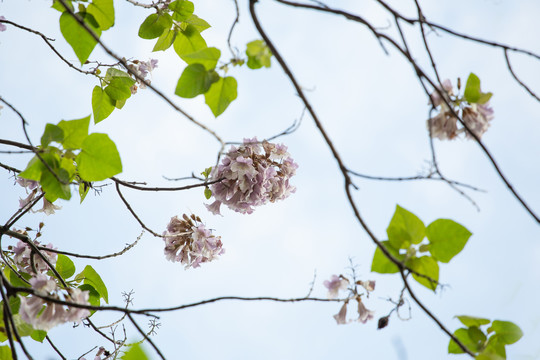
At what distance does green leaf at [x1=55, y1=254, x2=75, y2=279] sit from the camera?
1.49m

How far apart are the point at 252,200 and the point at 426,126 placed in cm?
63

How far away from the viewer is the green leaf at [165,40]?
4.92 feet

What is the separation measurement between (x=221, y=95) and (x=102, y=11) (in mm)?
469

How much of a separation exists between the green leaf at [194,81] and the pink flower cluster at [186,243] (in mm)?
716

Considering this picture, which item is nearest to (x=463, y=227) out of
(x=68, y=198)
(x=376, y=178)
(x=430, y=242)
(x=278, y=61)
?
(x=430, y=242)

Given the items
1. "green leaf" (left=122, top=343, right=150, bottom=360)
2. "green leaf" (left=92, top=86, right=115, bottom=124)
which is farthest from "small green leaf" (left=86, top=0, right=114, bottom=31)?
"green leaf" (left=122, top=343, right=150, bottom=360)

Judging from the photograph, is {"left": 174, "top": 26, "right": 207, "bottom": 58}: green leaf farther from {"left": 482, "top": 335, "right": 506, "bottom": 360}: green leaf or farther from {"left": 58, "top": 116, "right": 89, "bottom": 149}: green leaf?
{"left": 482, "top": 335, "right": 506, "bottom": 360}: green leaf

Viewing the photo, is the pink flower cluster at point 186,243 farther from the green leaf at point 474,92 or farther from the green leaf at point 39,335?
the green leaf at point 474,92

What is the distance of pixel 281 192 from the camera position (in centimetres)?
154

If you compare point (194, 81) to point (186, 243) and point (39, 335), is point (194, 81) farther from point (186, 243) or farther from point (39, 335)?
point (39, 335)

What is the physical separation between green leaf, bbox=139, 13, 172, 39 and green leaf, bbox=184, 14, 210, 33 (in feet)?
0.21

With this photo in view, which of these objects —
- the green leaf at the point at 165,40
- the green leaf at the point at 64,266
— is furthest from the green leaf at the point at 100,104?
the green leaf at the point at 64,266

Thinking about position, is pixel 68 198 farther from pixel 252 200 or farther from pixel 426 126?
pixel 426 126

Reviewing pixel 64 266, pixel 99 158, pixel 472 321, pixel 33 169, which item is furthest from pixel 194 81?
pixel 64 266
